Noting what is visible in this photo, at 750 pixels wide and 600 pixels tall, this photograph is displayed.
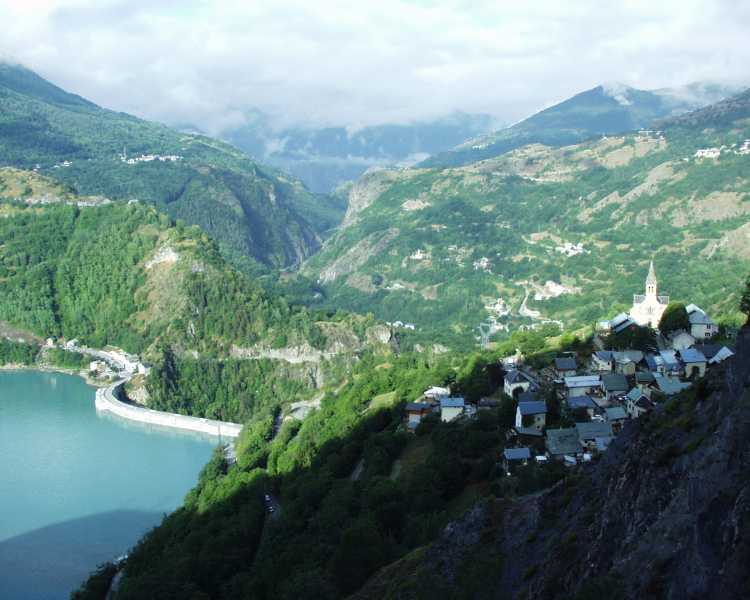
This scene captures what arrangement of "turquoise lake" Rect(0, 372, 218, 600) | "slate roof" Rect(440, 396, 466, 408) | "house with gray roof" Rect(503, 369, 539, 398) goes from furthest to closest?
"turquoise lake" Rect(0, 372, 218, 600)
"slate roof" Rect(440, 396, 466, 408)
"house with gray roof" Rect(503, 369, 539, 398)

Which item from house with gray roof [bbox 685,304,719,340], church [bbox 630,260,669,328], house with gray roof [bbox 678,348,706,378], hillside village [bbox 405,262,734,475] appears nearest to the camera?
hillside village [bbox 405,262,734,475]

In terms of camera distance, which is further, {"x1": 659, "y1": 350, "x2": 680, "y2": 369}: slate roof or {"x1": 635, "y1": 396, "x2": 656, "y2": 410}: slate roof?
{"x1": 659, "y1": 350, "x2": 680, "y2": 369}: slate roof

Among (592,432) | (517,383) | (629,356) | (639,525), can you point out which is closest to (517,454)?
(592,432)

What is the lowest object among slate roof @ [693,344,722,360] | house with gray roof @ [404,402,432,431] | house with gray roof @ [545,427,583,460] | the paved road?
the paved road

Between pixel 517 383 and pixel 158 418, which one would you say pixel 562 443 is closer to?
pixel 517 383

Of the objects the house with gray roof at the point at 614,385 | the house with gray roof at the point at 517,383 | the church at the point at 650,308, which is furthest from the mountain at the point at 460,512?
the church at the point at 650,308

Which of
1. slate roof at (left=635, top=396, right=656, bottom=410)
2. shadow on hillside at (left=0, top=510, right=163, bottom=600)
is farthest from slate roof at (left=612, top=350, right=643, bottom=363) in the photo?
shadow on hillside at (left=0, top=510, right=163, bottom=600)

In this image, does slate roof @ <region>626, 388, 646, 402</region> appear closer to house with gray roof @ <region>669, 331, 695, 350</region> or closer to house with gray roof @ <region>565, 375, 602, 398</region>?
house with gray roof @ <region>565, 375, 602, 398</region>
